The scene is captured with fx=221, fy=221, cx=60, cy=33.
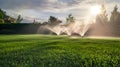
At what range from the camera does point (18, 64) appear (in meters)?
8.88

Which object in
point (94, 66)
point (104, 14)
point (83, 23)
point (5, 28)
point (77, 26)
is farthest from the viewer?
point (104, 14)

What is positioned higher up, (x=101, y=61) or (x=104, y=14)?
(x=104, y=14)

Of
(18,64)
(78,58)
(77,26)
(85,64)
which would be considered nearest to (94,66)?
(85,64)

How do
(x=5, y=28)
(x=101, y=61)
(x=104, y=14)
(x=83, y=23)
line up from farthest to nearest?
1. (x=104, y=14)
2. (x=5, y=28)
3. (x=83, y=23)
4. (x=101, y=61)

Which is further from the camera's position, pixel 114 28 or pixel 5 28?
pixel 5 28

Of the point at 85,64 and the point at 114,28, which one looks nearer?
the point at 85,64

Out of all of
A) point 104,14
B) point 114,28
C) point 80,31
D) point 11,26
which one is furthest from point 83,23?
point 104,14

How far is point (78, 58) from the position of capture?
10.1 metres

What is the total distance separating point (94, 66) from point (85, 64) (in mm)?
368

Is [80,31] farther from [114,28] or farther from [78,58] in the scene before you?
[78,58]

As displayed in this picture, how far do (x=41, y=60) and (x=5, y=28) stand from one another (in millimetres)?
45786

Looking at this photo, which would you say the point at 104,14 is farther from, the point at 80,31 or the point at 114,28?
the point at 80,31

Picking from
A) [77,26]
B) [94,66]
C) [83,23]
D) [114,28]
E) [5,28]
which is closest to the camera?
[94,66]

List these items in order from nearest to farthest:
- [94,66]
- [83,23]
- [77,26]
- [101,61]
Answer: [94,66]
[101,61]
[83,23]
[77,26]
